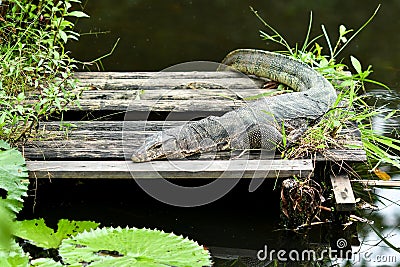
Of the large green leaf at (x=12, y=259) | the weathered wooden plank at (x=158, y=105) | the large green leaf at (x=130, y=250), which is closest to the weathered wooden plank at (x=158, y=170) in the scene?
the large green leaf at (x=130, y=250)

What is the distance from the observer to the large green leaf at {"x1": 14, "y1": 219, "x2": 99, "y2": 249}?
10.1ft

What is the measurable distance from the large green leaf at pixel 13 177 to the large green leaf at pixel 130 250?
1.24 feet

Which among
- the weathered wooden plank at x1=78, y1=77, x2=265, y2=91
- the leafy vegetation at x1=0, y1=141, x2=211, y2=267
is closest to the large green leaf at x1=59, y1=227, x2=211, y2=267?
the leafy vegetation at x1=0, y1=141, x2=211, y2=267

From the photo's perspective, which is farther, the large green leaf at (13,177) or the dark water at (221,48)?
the dark water at (221,48)

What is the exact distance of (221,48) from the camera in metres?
6.85

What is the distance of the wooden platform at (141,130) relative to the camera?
11.1 ft

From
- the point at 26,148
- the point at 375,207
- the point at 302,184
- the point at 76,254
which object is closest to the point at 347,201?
the point at 302,184

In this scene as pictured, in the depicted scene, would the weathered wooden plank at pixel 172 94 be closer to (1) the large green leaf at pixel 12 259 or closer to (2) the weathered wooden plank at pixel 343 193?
(2) the weathered wooden plank at pixel 343 193

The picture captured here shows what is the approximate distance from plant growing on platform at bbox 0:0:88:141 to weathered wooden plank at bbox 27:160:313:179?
10.0 inches

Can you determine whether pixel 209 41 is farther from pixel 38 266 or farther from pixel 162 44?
pixel 38 266

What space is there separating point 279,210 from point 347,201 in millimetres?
442

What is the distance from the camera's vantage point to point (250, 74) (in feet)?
17.2

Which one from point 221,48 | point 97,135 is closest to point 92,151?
point 97,135

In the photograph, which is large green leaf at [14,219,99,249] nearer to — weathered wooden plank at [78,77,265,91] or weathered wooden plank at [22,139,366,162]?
weathered wooden plank at [22,139,366,162]
